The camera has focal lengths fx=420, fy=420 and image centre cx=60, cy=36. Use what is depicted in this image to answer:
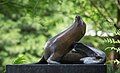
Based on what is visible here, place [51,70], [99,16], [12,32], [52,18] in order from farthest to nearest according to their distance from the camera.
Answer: [12,32]
[52,18]
[99,16]
[51,70]

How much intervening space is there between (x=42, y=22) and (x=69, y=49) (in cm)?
527

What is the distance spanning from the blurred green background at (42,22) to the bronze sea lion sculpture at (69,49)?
2.50 metres

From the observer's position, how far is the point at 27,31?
36.3 feet

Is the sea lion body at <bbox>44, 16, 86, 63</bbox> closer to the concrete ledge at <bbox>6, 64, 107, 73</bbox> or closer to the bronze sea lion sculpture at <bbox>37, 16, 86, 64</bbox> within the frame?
the bronze sea lion sculpture at <bbox>37, 16, 86, 64</bbox>

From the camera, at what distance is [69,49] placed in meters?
3.60

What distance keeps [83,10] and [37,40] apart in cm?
323

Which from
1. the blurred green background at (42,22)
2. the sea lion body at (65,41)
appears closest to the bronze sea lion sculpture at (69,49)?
the sea lion body at (65,41)

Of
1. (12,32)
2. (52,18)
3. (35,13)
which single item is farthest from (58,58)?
(12,32)

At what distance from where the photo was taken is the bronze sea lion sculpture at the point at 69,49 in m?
3.57

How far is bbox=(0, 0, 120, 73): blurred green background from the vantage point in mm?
7198

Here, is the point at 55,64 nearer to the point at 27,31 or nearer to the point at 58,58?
the point at 58,58

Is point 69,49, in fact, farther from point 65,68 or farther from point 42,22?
point 42,22

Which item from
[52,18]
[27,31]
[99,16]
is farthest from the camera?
[27,31]

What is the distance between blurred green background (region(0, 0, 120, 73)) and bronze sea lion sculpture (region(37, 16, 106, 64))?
2495mm
